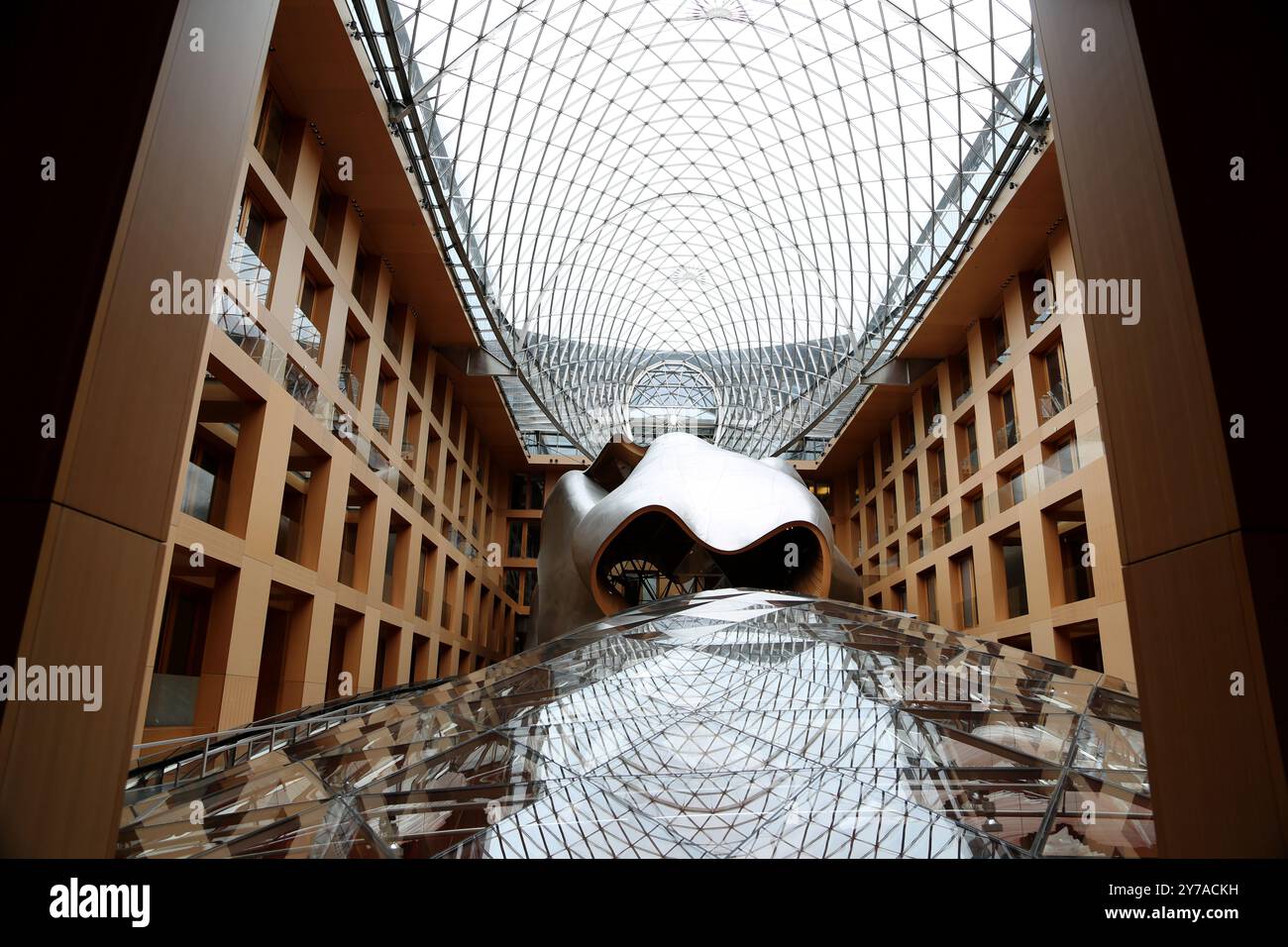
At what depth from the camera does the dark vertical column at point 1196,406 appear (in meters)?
4.06

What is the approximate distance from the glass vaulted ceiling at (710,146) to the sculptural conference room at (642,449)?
0.18 meters

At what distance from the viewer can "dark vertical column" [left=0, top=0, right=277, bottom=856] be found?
414cm

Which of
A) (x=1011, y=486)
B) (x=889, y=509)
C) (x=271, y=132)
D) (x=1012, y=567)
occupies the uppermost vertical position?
(x=271, y=132)

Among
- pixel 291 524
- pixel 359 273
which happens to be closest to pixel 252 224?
pixel 291 524

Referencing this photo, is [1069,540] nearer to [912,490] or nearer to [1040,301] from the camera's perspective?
[1040,301]

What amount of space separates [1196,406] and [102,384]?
6027 millimetres

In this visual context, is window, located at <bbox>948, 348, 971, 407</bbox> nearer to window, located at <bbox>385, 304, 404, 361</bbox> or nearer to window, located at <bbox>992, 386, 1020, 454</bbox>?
window, located at <bbox>992, 386, 1020, 454</bbox>

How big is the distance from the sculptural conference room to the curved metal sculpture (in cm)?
21

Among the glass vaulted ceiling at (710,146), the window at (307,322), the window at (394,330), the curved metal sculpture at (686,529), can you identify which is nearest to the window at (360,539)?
the window at (307,322)

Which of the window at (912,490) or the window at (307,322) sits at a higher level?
the window at (912,490)

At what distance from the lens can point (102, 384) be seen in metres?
4.48

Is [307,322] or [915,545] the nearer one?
[307,322]

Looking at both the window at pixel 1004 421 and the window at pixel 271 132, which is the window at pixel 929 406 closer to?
the window at pixel 1004 421

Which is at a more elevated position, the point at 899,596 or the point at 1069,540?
the point at 899,596
